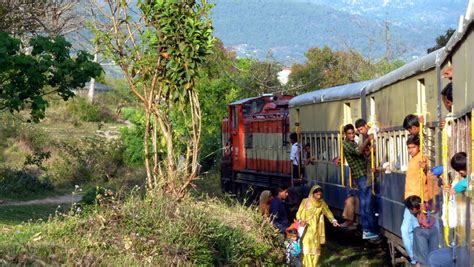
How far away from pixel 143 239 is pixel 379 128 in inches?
201

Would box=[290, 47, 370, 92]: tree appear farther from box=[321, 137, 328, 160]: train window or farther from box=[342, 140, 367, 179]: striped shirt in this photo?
box=[342, 140, 367, 179]: striped shirt

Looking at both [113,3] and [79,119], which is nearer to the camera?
[113,3]

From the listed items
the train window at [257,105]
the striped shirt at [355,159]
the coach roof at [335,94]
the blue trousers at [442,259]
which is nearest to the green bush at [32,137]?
the train window at [257,105]

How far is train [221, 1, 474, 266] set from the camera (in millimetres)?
8516

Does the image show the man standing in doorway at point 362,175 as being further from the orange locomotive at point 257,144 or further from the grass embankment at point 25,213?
the orange locomotive at point 257,144

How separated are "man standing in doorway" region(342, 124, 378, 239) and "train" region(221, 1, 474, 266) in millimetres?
207

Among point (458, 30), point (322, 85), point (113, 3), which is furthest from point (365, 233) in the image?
point (322, 85)

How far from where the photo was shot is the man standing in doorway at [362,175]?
15930 mm

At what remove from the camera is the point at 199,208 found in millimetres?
14461

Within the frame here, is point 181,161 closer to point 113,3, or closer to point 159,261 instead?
point 113,3

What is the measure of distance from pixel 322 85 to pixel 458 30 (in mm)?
53147

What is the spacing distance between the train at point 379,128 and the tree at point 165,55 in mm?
2872

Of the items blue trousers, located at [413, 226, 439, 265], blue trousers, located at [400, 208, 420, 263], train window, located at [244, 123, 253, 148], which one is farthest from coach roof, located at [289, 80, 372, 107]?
blue trousers, located at [413, 226, 439, 265]

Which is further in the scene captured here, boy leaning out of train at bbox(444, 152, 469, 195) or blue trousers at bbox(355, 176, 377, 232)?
blue trousers at bbox(355, 176, 377, 232)
